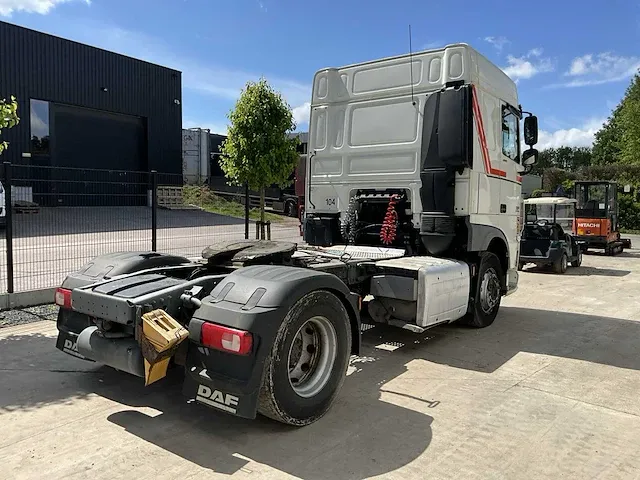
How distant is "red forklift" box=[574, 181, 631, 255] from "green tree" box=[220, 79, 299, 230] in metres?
10.8

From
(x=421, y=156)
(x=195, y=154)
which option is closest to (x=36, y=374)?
(x=421, y=156)

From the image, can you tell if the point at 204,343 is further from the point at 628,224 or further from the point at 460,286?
the point at 628,224

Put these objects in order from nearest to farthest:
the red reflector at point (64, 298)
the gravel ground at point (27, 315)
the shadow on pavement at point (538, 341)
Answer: the red reflector at point (64, 298), the shadow on pavement at point (538, 341), the gravel ground at point (27, 315)

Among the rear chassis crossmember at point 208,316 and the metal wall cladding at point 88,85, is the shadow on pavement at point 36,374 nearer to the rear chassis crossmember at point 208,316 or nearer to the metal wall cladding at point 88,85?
the rear chassis crossmember at point 208,316

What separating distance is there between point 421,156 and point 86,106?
2276 centimetres

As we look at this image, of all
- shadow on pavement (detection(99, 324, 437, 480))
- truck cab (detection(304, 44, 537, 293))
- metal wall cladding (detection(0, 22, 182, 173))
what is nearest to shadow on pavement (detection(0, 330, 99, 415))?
shadow on pavement (detection(99, 324, 437, 480))

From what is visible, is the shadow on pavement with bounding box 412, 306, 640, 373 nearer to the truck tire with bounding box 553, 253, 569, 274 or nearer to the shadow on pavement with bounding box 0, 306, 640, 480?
the shadow on pavement with bounding box 0, 306, 640, 480

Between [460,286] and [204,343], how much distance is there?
3.48 meters

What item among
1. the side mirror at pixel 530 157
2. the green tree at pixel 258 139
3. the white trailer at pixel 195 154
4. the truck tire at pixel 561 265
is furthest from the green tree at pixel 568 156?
the side mirror at pixel 530 157

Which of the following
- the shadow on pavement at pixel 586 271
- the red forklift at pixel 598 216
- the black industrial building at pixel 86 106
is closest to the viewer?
the shadow on pavement at pixel 586 271

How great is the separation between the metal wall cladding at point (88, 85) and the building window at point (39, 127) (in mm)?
261

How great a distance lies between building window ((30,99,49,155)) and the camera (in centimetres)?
2284

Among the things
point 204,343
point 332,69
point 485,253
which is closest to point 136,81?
point 332,69

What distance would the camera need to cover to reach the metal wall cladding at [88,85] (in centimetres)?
2205
